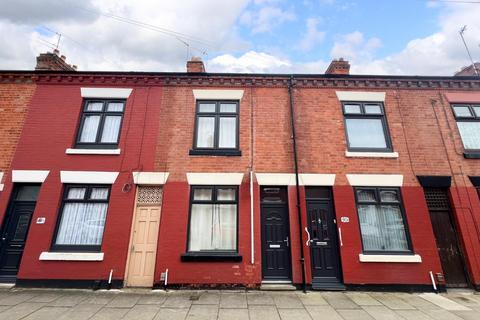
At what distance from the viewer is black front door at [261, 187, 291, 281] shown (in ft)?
23.2

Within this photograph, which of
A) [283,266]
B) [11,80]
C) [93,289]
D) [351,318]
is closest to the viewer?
[351,318]

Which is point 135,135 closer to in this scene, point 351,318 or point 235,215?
point 235,215

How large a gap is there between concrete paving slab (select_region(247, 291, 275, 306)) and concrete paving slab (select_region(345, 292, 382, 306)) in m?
2.19

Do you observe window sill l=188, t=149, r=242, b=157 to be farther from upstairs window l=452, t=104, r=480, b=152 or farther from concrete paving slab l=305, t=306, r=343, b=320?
upstairs window l=452, t=104, r=480, b=152

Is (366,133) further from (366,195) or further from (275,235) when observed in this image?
(275,235)

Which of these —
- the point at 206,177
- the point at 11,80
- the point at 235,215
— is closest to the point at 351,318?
the point at 235,215

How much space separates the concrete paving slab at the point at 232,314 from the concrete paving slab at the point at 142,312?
1.48 metres

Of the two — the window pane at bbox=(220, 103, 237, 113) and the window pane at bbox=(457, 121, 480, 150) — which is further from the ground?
the window pane at bbox=(220, 103, 237, 113)

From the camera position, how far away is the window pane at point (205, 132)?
8156 millimetres

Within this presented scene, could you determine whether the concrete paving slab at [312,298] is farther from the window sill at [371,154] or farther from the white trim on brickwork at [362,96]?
the white trim on brickwork at [362,96]

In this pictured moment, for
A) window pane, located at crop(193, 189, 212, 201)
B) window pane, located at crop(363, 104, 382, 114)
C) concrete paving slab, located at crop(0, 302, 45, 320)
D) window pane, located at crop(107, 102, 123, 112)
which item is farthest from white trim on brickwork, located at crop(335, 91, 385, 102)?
concrete paving slab, located at crop(0, 302, 45, 320)

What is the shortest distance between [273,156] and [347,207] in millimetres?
2813

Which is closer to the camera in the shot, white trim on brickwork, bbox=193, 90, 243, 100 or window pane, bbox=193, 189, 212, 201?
window pane, bbox=193, 189, 212, 201

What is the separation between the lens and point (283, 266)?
7090 millimetres
